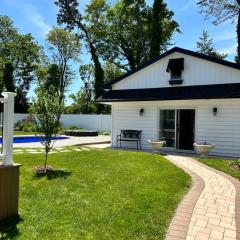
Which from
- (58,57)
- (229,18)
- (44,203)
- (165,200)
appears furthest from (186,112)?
(58,57)

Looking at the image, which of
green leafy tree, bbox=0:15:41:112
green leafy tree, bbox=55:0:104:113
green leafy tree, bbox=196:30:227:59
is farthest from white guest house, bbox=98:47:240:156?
green leafy tree, bbox=196:30:227:59

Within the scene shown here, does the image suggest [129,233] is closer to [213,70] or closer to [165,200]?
[165,200]

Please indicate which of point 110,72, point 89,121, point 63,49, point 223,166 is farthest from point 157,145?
point 110,72

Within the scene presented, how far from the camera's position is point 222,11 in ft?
84.4

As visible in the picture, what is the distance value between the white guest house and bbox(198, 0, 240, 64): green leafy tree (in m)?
8.75

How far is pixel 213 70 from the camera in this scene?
50.9ft

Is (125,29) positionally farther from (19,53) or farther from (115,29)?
(19,53)

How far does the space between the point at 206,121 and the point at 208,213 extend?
381 inches

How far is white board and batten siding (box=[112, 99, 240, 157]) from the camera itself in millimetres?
14523

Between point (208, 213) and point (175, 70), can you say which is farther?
point (175, 70)

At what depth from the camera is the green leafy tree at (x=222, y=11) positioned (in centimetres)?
2373

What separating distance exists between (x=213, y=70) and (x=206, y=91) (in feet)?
4.12

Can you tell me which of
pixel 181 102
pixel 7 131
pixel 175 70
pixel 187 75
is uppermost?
pixel 175 70

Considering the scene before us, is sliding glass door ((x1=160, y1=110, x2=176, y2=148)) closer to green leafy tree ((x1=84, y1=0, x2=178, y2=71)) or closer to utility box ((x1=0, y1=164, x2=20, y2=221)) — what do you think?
utility box ((x1=0, y1=164, x2=20, y2=221))
